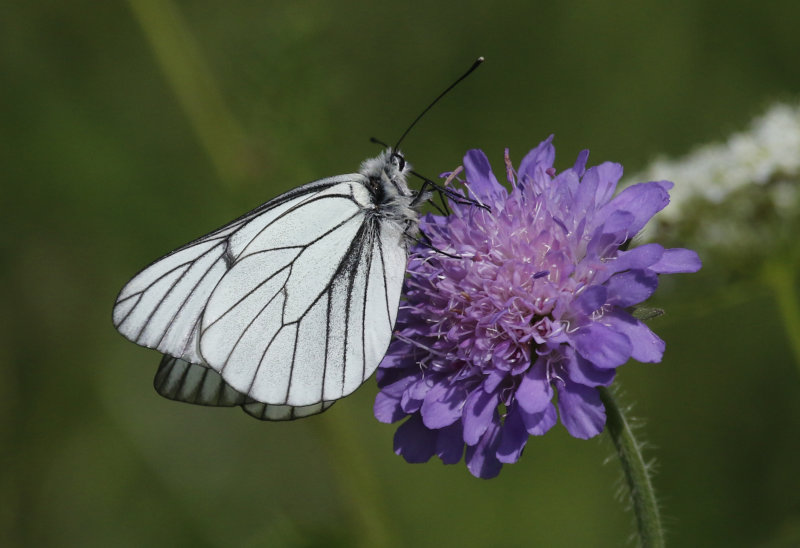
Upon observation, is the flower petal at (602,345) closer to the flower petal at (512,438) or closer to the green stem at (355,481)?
the flower petal at (512,438)

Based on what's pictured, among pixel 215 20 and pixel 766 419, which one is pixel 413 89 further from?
pixel 766 419

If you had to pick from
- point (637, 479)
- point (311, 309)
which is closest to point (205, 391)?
point (311, 309)

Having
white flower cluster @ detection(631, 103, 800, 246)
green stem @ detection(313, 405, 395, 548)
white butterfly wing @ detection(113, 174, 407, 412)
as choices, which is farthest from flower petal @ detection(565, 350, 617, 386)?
green stem @ detection(313, 405, 395, 548)

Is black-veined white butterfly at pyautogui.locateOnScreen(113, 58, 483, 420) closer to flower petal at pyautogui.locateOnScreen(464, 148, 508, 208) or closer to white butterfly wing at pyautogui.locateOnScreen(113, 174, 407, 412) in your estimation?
white butterfly wing at pyautogui.locateOnScreen(113, 174, 407, 412)

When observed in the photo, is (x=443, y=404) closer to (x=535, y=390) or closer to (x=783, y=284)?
(x=535, y=390)

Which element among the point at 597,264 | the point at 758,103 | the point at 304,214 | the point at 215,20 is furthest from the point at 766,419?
the point at 215,20

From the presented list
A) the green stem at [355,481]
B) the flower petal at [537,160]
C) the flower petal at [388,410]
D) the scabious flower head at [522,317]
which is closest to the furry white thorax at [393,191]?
the scabious flower head at [522,317]

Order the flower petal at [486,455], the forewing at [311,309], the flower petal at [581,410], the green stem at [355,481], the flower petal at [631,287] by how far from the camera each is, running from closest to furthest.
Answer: the flower petal at [581,410]
the flower petal at [631,287]
the flower petal at [486,455]
the forewing at [311,309]
the green stem at [355,481]

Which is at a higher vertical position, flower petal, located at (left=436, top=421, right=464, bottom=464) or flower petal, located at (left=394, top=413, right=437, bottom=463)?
flower petal, located at (left=394, top=413, right=437, bottom=463)
